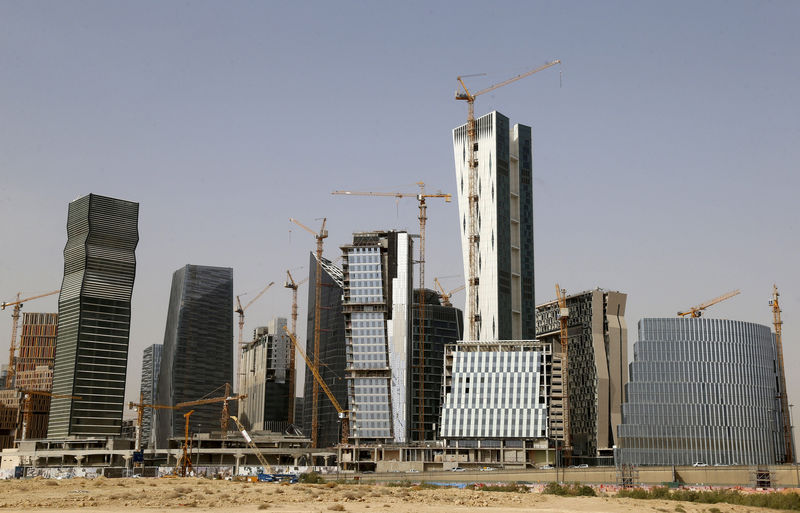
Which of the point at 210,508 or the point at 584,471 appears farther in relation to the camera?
the point at 584,471

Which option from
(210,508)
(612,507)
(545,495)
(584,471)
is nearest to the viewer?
(210,508)

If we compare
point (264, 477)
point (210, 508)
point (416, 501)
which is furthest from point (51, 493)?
point (264, 477)

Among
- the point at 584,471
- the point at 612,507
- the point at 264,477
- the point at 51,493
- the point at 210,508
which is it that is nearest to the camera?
the point at 210,508

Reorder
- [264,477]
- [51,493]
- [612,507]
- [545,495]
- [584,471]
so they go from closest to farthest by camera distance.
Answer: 1. [612,507]
2. [51,493]
3. [545,495]
4. [264,477]
5. [584,471]

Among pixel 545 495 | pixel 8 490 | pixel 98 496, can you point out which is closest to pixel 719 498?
pixel 545 495

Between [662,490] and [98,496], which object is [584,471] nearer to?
[662,490]

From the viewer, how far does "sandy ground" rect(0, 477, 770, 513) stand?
89438 millimetres

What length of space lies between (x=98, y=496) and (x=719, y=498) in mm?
75139

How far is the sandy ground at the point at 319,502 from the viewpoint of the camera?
89438mm

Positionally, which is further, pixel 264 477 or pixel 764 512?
pixel 264 477

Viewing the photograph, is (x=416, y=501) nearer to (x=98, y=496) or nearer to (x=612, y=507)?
(x=612, y=507)

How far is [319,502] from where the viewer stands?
319ft

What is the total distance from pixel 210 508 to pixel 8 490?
4520cm

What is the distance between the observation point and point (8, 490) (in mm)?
120562
